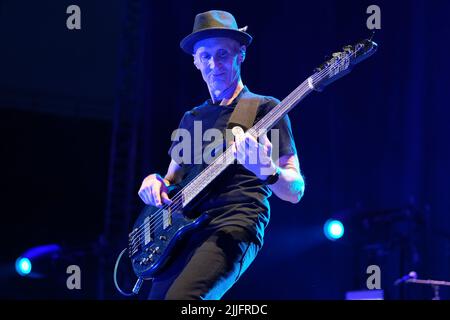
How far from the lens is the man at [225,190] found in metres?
3.41

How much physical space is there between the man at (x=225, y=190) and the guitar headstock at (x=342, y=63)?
11.8 inches

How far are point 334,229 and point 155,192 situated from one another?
4419mm

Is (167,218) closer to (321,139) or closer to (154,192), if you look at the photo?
(154,192)

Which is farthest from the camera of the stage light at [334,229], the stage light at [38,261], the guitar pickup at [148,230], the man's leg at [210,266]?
the stage light at [38,261]

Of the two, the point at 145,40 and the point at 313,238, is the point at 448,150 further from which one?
the point at 145,40

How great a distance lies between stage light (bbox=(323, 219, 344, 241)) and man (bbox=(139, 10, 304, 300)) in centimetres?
398

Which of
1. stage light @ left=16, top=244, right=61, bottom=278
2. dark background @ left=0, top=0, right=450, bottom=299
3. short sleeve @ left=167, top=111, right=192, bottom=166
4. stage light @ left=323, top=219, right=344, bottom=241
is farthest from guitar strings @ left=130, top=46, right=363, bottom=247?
stage light @ left=16, top=244, right=61, bottom=278

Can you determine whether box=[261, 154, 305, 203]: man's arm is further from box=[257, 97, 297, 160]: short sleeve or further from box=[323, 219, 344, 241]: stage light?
box=[323, 219, 344, 241]: stage light

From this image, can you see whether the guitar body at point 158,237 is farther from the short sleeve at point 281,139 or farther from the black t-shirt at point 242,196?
the short sleeve at point 281,139

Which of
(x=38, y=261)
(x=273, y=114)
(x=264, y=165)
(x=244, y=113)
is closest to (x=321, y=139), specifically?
(x=38, y=261)

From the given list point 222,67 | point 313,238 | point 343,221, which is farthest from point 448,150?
point 222,67

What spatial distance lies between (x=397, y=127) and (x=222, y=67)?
462 centimetres

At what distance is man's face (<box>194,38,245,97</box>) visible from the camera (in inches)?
162

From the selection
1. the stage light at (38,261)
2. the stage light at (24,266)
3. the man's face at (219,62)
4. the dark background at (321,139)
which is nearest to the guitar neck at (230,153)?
the man's face at (219,62)
